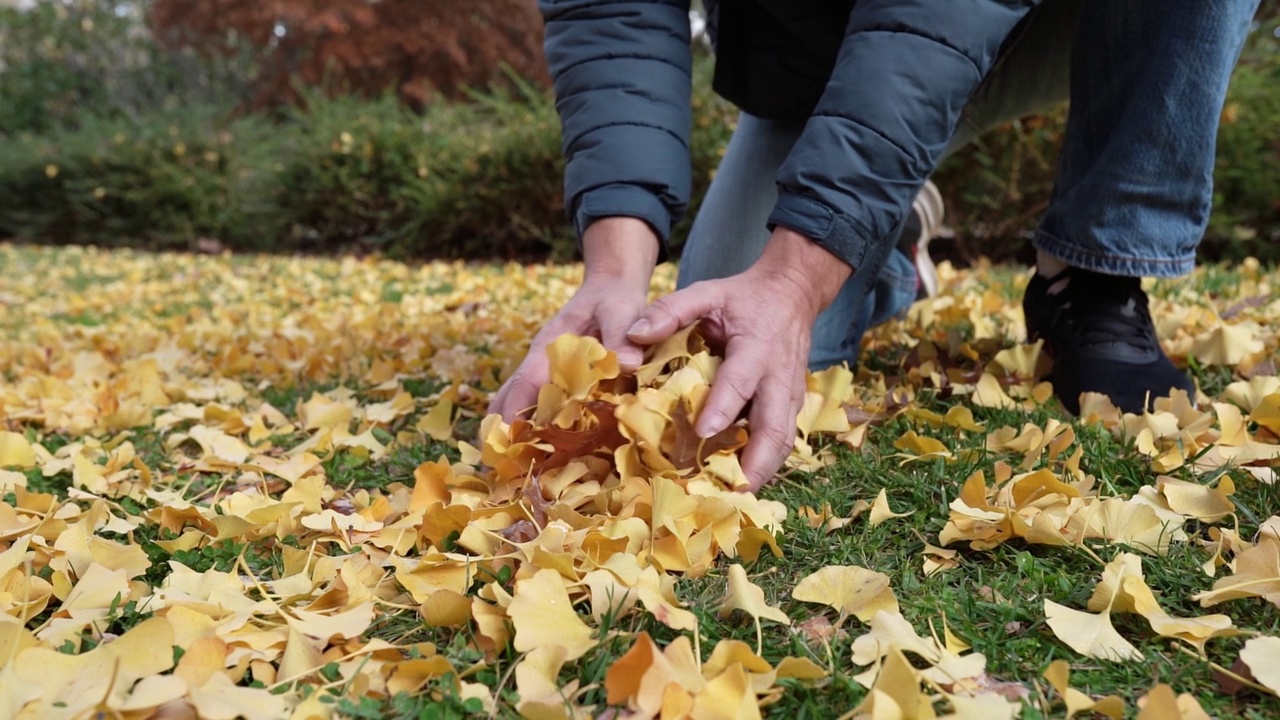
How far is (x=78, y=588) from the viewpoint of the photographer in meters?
0.93

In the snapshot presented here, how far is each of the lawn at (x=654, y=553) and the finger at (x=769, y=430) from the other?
31mm

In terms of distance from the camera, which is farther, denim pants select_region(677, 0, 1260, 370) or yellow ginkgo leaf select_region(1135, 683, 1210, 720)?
denim pants select_region(677, 0, 1260, 370)

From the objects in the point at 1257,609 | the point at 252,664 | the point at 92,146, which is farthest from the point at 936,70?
the point at 92,146

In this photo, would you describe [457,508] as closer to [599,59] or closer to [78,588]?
[78,588]

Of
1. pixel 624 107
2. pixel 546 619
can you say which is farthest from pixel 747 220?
pixel 546 619

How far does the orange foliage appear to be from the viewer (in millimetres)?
11750

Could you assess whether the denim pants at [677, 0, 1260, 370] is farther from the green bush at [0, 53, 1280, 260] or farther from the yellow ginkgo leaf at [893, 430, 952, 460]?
the green bush at [0, 53, 1280, 260]

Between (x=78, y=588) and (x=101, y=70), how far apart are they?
17615 mm

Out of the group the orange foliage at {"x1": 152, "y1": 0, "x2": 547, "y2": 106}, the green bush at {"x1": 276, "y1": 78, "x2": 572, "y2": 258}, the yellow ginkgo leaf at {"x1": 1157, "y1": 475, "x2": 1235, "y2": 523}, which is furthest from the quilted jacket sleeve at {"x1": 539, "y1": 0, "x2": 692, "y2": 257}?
the orange foliage at {"x1": 152, "y1": 0, "x2": 547, "y2": 106}

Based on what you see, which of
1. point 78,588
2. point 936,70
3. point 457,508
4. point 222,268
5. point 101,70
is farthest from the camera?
point 101,70

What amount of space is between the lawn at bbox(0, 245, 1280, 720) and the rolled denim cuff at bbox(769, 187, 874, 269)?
8.2 inches

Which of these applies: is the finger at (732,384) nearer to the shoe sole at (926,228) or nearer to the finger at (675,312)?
the finger at (675,312)

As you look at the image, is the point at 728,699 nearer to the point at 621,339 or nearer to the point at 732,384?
the point at 732,384

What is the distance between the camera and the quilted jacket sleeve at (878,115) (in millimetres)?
1261
